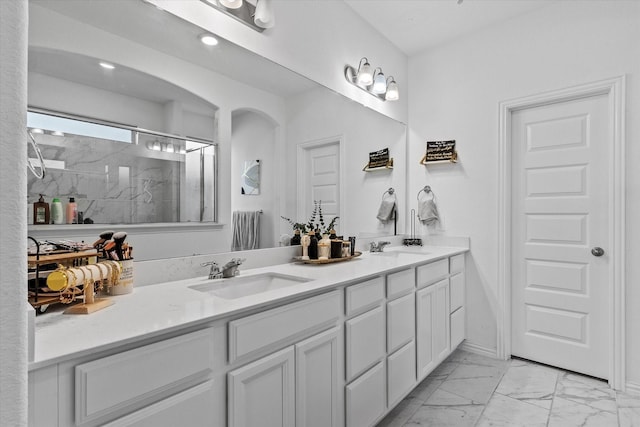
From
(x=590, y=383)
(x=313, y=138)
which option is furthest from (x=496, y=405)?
(x=313, y=138)

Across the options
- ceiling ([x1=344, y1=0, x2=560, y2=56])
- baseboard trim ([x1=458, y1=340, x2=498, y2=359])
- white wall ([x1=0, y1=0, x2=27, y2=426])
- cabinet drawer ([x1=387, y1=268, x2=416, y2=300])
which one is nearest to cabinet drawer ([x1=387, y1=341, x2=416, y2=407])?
cabinet drawer ([x1=387, y1=268, x2=416, y2=300])

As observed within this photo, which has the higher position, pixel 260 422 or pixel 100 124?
pixel 100 124

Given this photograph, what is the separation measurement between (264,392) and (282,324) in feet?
0.75

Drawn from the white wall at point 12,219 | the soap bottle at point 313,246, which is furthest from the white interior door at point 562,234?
the white wall at point 12,219

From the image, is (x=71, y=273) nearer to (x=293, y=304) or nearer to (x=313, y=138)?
(x=293, y=304)

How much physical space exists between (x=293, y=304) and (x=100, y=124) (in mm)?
995

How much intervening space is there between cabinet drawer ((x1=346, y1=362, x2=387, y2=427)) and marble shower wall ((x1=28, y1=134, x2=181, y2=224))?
1.14 meters

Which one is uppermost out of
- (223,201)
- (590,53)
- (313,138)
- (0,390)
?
(590,53)

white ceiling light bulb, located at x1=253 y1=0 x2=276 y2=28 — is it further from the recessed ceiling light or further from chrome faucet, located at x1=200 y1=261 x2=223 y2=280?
chrome faucet, located at x1=200 y1=261 x2=223 y2=280

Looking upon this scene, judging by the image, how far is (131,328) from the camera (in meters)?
0.88

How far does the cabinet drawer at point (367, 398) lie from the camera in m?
1.55

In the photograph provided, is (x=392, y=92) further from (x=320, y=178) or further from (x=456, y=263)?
(x=456, y=263)

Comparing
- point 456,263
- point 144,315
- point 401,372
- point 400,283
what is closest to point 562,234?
point 456,263

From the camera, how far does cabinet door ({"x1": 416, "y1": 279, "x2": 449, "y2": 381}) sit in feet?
→ 6.96
